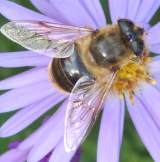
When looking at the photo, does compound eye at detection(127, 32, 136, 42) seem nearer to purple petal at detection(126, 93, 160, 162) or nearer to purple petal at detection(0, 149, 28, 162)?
purple petal at detection(126, 93, 160, 162)

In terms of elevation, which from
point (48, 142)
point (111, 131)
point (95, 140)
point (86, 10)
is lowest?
point (95, 140)

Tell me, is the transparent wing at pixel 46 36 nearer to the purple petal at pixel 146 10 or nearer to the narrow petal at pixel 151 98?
the purple petal at pixel 146 10

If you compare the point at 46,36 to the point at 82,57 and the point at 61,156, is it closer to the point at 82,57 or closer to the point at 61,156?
the point at 82,57

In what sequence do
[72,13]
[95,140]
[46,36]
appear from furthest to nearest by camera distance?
[95,140] → [72,13] → [46,36]

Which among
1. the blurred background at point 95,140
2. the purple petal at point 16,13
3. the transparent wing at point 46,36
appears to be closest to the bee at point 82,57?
the transparent wing at point 46,36

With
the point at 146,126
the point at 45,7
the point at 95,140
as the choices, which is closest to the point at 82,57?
the point at 45,7

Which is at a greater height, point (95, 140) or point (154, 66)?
point (154, 66)

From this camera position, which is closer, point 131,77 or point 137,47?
point 137,47
